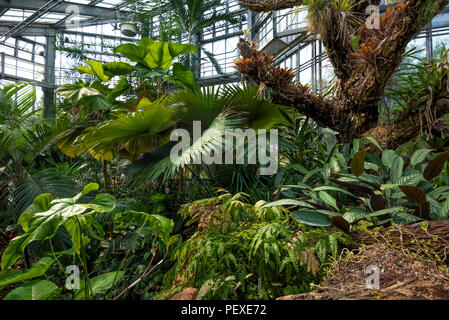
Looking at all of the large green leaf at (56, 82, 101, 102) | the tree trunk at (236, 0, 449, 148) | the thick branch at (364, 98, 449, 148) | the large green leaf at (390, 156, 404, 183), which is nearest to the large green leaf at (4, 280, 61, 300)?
the large green leaf at (390, 156, 404, 183)

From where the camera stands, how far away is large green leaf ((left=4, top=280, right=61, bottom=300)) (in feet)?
3.98

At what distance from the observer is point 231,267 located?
4.78ft

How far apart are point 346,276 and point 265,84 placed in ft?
6.09

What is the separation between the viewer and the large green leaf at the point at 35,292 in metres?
1.21

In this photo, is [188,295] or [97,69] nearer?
[188,295]

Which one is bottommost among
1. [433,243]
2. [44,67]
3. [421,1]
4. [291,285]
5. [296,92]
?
[291,285]

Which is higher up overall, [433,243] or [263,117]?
[263,117]

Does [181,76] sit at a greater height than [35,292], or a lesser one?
greater

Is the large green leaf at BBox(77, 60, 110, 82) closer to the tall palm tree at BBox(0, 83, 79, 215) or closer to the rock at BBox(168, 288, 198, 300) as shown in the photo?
the tall palm tree at BBox(0, 83, 79, 215)

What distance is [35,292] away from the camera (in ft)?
4.08

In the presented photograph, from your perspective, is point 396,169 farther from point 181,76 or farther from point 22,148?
point 22,148

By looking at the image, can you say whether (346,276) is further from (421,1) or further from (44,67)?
(44,67)

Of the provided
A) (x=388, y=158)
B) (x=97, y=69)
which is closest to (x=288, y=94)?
(x=388, y=158)
